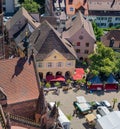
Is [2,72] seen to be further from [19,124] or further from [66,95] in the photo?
[66,95]

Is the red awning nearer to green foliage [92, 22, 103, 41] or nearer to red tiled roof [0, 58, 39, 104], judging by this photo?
green foliage [92, 22, 103, 41]

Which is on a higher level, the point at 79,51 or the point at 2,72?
the point at 2,72

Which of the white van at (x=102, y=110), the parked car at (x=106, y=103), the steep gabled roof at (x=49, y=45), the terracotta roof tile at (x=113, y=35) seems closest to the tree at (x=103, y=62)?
the steep gabled roof at (x=49, y=45)

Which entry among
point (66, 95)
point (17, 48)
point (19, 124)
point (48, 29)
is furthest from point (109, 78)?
point (19, 124)

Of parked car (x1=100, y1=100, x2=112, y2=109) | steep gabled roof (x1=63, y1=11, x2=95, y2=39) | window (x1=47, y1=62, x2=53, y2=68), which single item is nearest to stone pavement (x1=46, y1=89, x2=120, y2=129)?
parked car (x1=100, y1=100, x2=112, y2=109)

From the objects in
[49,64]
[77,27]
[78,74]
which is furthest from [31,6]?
[78,74]

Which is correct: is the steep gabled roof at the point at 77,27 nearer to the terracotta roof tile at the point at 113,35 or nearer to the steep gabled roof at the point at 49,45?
the terracotta roof tile at the point at 113,35

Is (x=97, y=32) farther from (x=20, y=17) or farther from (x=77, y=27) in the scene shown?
(x=20, y=17)
